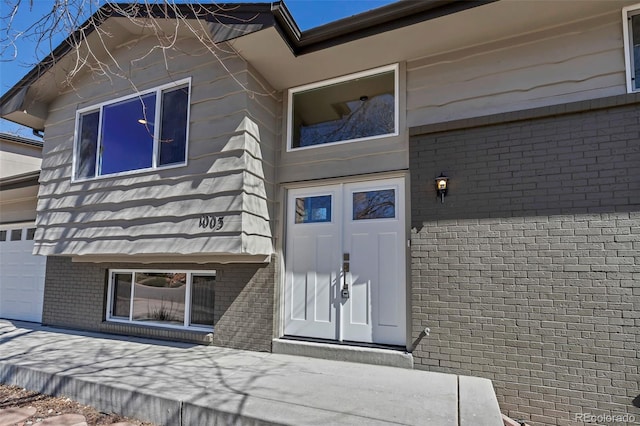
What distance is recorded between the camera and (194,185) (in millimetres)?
4918

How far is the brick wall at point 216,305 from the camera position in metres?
5.04

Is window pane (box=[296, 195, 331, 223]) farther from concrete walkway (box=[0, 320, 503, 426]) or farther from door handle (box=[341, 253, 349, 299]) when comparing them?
concrete walkway (box=[0, 320, 503, 426])

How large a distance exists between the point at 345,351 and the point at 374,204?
6.32 ft

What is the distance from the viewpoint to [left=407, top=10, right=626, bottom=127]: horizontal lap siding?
376 cm

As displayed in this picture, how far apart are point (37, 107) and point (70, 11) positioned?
4.54 meters

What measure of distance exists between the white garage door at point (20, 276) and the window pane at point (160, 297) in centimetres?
277

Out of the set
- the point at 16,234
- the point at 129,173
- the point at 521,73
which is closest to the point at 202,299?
the point at 129,173

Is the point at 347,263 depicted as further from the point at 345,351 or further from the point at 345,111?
the point at 345,111

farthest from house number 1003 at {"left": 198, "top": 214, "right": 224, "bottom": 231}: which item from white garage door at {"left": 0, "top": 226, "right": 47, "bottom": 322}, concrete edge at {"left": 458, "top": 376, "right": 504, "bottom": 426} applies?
white garage door at {"left": 0, "top": 226, "right": 47, "bottom": 322}

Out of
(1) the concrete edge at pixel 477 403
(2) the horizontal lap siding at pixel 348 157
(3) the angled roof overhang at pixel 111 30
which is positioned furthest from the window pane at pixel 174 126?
(1) the concrete edge at pixel 477 403

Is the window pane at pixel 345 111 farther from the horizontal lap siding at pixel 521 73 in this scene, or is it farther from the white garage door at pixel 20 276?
the white garage door at pixel 20 276

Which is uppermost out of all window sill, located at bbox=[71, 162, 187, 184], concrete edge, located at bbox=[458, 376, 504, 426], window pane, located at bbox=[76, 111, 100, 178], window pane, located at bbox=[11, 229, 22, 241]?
window pane, located at bbox=[76, 111, 100, 178]

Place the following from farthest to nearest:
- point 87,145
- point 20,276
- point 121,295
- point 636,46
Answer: point 20,276 → point 121,295 → point 87,145 → point 636,46

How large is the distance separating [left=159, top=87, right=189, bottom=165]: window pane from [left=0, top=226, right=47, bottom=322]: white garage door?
439cm
